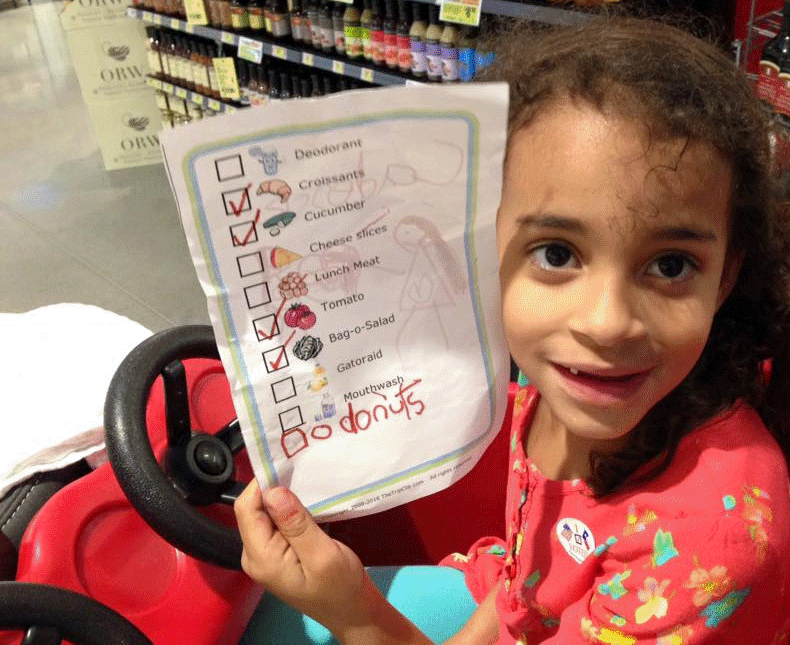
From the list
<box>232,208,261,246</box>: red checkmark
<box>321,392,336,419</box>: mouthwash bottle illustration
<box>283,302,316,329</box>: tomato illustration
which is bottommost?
<box>321,392,336,419</box>: mouthwash bottle illustration

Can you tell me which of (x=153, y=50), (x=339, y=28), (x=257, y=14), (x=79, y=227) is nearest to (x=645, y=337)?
(x=339, y=28)

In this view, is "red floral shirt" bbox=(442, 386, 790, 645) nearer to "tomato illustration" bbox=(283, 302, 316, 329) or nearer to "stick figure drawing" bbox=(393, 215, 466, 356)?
"stick figure drawing" bbox=(393, 215, 466, 356)

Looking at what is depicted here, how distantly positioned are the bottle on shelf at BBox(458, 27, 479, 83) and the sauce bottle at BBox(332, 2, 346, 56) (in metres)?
0.58

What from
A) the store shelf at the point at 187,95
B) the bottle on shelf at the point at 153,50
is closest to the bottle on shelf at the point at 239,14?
the store shelf at the point at 187,95

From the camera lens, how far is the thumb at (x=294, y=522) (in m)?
0.68

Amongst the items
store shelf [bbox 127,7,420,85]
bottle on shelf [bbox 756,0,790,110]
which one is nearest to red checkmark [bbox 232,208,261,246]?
bottle on shelf [bbox 756,0,790,110]

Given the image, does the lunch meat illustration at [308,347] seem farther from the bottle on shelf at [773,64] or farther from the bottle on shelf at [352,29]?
the bottle on shelf at [352,29]

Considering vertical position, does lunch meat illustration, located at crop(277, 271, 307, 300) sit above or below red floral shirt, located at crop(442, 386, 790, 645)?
Answer: above

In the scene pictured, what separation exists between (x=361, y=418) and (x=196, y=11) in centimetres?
341

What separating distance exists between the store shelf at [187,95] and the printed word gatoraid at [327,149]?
3.55 metres

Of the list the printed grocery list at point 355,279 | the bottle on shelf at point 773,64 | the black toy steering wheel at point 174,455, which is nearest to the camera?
the printed grocery list at point 355,279

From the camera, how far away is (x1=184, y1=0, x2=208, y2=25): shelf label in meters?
3.59

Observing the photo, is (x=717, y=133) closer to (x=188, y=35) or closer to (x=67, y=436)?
(x=67, y=436)

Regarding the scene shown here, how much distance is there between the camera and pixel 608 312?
2.03 feet
